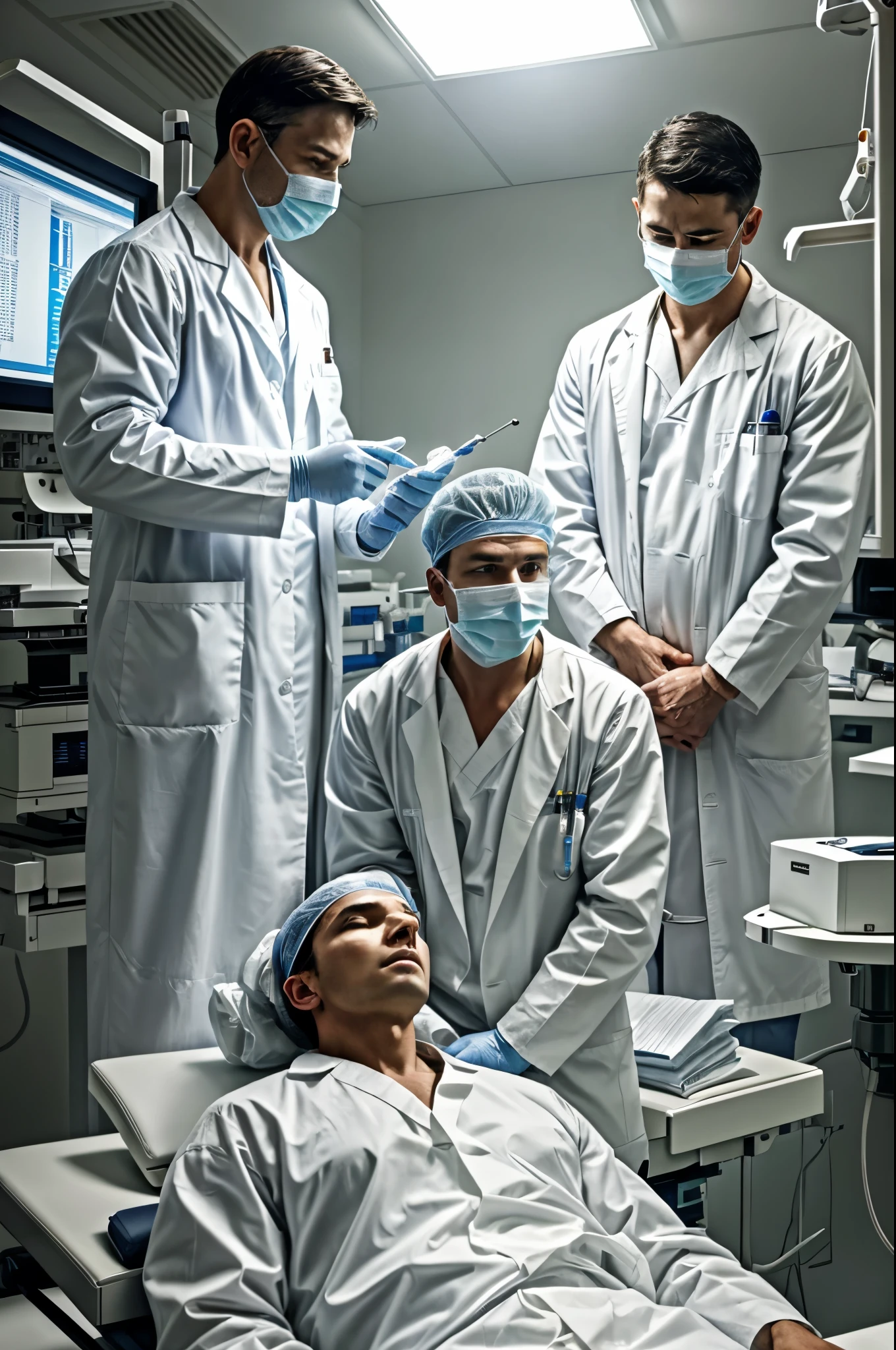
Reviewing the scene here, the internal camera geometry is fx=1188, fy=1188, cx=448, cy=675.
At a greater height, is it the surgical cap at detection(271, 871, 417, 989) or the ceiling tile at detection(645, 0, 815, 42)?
the ceiling tile at detection(645, 0, 815, 42)

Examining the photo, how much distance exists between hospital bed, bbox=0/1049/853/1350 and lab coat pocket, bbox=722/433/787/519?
991 millimetres

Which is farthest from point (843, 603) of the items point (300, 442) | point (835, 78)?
point (300, 442)

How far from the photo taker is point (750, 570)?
228 centimetres

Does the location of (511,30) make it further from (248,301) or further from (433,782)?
(433,782)

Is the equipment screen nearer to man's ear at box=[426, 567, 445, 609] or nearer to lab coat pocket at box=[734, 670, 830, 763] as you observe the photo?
man's ear at box=[426, 567, 445, 609]

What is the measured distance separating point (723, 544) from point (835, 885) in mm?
1063

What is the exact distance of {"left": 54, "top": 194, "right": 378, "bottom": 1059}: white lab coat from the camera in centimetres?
183

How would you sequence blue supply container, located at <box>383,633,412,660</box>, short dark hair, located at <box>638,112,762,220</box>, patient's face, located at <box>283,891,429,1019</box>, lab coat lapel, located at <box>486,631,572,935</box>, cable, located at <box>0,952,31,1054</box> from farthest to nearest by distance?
1. blue supply container, located at <box>383,633,412,660</box>
2. cable, located at <box>0,952,31,1054</box>
3. short dark hair, located at <box>638,112,762,220</box>
4. lab coat lapel, located at <box>486,631,572,935</box>
5. patient's face, located at <box>283,891,429,1019</box>

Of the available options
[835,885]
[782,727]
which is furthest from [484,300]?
[835,885]

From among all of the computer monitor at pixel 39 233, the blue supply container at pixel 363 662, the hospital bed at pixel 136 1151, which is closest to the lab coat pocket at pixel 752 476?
the hospital bed at pixel 136 1151

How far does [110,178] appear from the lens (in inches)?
96.0

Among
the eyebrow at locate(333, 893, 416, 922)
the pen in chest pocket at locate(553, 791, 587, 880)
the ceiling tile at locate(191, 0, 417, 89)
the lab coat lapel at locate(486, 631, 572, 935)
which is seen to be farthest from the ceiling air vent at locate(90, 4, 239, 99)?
the eyebrow at locate(333, 893, 416, 922)

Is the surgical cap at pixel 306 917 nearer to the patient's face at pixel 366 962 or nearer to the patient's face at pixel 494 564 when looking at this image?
the patient's face at pixel 366 962

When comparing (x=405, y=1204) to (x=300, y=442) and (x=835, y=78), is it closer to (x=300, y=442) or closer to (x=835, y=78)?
(x=300, y=442)
